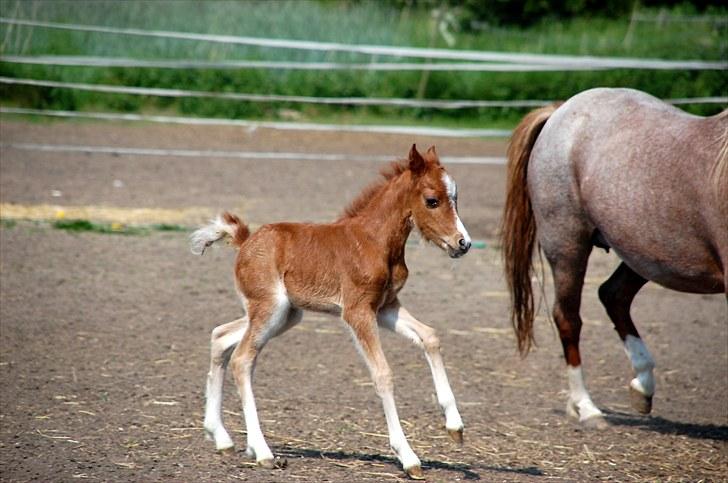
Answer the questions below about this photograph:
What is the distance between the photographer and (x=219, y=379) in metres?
4.43

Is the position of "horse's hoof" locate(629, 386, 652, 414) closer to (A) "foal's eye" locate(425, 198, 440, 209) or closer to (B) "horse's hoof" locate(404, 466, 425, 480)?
(B) "horse's hoof" locate(404, 466, 425, 480)

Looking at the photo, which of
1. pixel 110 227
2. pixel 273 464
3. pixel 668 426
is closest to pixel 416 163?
pixel 273 464

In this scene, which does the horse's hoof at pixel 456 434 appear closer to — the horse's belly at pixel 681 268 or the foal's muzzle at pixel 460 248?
the foal's muzzle at pixel 460 248

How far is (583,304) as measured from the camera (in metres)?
7.82

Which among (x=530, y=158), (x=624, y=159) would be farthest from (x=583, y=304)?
(x=624, y=159)

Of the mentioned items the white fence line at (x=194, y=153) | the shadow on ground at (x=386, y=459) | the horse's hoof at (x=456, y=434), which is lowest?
the white fence line at (x=194, y=153)

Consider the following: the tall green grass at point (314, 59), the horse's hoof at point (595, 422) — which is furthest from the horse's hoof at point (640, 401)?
the tall green grass at point (314, 59)

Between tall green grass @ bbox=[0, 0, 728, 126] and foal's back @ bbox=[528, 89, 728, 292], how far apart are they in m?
7.42

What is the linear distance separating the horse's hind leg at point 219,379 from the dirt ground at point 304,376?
0.09 m

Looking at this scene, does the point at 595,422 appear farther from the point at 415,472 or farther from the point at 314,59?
the point at 314,59

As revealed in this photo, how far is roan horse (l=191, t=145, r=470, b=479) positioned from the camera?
A: 4.18m

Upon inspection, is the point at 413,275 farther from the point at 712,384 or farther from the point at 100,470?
the point at 100,470

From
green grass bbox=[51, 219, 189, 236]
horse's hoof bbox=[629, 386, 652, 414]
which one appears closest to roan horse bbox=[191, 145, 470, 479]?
horse's hoof bbox=[629, 386, 652, 414]

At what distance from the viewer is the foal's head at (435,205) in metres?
4.15
